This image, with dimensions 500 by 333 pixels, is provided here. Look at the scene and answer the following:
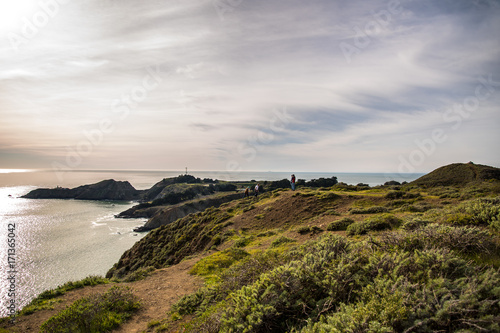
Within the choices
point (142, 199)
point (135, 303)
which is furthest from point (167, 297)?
point (142, 199)

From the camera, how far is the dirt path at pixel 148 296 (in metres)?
8.05

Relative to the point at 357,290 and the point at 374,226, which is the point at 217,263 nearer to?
the point at 374,226

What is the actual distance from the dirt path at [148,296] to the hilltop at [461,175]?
3090 cm

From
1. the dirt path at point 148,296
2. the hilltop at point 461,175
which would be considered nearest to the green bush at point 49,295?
the dirt path at point 148,296

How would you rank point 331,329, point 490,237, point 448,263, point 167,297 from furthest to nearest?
point 167,297 < point 490,237 < point 448,263 < point 331,329

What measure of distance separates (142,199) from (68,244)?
80.4m

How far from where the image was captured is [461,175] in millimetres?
29422

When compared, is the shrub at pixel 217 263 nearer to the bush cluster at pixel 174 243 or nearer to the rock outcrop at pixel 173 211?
the bush cluster at pixel 174 243

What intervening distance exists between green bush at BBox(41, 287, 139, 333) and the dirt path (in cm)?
39

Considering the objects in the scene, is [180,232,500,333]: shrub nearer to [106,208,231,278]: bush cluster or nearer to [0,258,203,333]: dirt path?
[0,258,203,333]: dirt path

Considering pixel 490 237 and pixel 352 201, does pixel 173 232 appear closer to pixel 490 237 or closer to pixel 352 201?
pixel 352 201

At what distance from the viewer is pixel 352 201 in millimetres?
20516

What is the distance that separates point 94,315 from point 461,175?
39533 mm

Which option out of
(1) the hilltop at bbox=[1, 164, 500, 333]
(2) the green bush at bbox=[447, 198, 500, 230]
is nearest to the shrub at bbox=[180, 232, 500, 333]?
(1) the hilltop at bbox=[1, 164, 500, 333]
